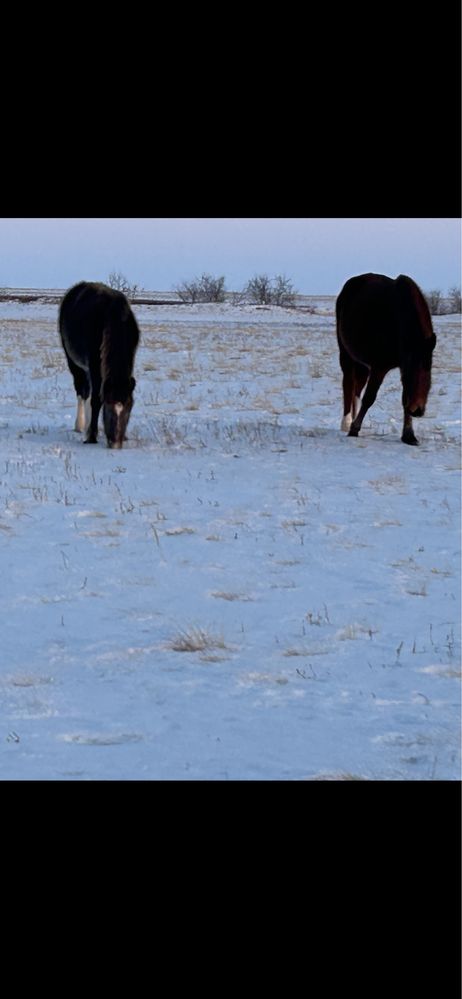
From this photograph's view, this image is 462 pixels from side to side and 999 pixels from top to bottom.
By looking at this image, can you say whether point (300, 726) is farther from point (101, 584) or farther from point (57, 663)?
point (101, 584)

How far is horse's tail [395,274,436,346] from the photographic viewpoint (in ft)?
35.0

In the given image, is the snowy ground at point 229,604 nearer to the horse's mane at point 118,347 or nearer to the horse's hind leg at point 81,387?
the horse's hind leg at point 81,387

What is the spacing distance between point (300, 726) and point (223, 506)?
419 cm

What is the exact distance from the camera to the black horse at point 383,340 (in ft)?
35.2

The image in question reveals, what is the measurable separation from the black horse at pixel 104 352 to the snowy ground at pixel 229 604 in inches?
15.6

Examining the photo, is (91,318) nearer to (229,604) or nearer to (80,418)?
(80,418)

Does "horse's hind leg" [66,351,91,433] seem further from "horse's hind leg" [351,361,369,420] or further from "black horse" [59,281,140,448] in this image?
"horse's hind leg" [351,361,369,420]

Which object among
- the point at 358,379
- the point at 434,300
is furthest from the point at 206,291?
the point at 358,379

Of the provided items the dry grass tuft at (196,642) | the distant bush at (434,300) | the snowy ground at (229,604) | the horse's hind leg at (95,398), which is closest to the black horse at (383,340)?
the snowy ground at (229,604)

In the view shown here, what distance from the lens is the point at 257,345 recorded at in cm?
2864

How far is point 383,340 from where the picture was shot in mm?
11109

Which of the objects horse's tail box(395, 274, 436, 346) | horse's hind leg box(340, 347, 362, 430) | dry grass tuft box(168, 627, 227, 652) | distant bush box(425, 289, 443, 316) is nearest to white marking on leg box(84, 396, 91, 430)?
horse's hind leg box(340, 347, 362, 430)

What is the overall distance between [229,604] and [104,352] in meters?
5.36

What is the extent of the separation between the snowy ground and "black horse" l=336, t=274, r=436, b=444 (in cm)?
54
